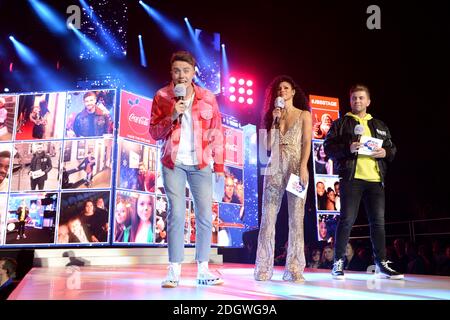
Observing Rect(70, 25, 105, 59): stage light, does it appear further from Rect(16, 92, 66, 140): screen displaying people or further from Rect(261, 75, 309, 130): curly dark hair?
Rect(261, 75, 309, 130): curly dark hair

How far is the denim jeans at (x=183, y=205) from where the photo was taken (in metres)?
2.48

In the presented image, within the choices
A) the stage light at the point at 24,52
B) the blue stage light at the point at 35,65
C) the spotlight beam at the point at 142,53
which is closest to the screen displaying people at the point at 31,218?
the blue stage light at the point at 35,65

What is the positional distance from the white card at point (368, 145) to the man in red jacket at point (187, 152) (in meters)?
1.27

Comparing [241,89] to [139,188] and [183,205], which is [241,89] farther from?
[183,205]

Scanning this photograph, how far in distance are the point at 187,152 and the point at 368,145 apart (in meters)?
1.57

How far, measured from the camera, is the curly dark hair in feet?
10.4

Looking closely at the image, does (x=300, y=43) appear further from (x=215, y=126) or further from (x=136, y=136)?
(x=215, y=126)

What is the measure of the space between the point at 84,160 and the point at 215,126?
4342 millimetres

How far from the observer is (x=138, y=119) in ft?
22.7

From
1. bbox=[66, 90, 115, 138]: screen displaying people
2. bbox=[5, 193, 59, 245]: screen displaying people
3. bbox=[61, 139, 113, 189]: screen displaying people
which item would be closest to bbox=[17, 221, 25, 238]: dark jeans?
bbox=[5, 193, 59, 245]: screen displaying people

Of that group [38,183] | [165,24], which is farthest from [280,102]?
[165,24]

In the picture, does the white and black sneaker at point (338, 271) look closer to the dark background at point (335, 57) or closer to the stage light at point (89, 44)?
the dark background at point (335, 57)

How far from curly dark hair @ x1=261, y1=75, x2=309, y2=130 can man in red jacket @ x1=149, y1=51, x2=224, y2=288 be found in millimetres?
679
